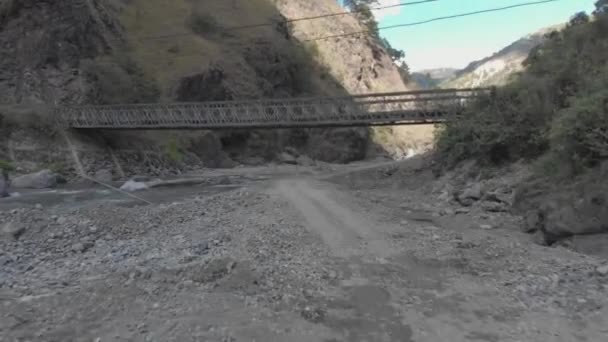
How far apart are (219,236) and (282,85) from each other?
51.3m

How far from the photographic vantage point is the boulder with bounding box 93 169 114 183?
3056cm

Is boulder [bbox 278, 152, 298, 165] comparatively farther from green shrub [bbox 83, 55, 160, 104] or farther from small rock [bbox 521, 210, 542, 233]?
small rock [bbox 521, 210, 542, 233]

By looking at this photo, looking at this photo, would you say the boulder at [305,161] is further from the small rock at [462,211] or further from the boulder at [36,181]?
the small rock at [462,211]

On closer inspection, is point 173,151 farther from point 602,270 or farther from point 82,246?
point 602,270

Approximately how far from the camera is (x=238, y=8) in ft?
227

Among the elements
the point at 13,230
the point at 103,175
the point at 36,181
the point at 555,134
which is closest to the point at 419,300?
the point at 555,134

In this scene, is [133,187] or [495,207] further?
[133,187]

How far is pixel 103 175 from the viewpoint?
104 feet

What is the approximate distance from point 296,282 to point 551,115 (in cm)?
1264

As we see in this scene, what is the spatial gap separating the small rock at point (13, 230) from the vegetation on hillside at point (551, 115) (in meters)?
14.1

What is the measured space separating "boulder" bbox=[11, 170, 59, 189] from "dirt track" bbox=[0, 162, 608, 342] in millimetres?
13028

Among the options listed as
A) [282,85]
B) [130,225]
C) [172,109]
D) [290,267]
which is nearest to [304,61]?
[282,85]

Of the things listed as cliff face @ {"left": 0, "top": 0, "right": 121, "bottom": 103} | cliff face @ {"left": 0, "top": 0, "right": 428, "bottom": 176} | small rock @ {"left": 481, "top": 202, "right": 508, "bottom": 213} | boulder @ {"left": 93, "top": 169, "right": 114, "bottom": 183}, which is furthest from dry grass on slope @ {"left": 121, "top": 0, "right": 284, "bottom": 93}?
small rock @ {"left": 481, "top": 202, "right": 508, "bottom": 213}

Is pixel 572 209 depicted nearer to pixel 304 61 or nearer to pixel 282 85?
pixel 282 85
